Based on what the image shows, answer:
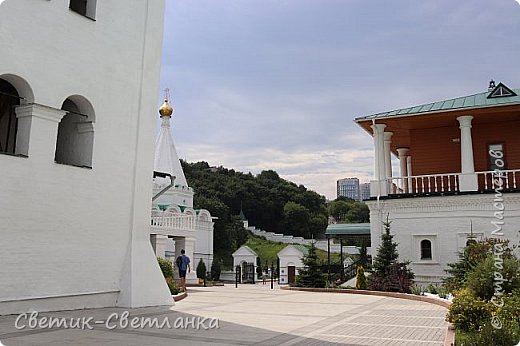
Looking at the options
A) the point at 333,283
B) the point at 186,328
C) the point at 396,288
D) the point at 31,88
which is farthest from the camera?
the point at 333,283

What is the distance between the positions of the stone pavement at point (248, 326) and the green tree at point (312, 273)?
6.60 meters

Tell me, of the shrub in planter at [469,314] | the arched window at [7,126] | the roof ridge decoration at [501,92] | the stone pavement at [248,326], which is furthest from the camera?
the roof ridge decoration at [501,92]

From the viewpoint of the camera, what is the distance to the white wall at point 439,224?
18094 millimetres

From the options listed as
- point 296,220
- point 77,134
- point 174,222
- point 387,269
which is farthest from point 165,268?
point 296,220

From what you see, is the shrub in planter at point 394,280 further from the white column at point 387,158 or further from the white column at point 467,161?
the white column at point 387,158

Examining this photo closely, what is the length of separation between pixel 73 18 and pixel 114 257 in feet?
18.9

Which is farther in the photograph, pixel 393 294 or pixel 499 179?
pixel 499 179

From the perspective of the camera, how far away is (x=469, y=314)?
844 cm

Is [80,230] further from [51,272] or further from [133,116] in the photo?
[133,116]

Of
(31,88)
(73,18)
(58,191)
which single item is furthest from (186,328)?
(73,18)

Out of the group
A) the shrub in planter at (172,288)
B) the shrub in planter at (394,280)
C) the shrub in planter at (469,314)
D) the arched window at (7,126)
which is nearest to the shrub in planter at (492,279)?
the shrub in planter at (469,314)

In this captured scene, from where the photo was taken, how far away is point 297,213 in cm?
8538

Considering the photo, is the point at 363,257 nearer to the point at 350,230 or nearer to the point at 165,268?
the point at 350,230

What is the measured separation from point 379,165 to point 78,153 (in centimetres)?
1340
